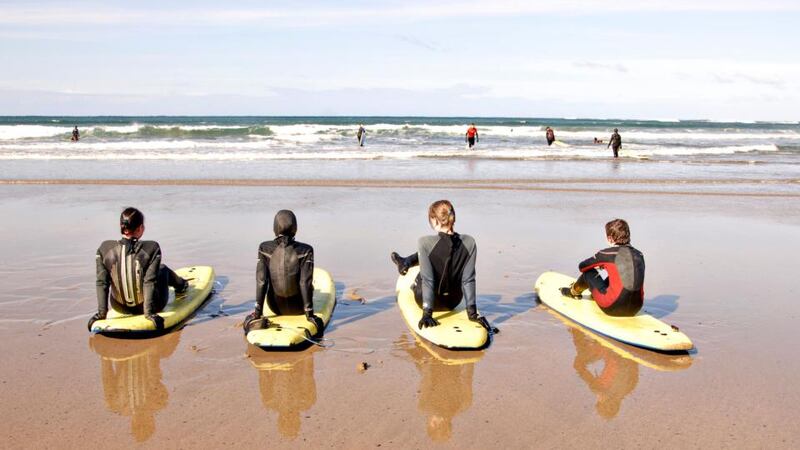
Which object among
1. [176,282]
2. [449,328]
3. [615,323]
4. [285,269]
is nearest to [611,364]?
[615,323]

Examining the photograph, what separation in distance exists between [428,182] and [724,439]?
1492 cm

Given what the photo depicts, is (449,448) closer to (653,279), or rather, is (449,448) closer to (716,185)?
(653,279)

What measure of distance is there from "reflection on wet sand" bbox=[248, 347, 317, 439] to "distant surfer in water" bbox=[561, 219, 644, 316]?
8.96 feet

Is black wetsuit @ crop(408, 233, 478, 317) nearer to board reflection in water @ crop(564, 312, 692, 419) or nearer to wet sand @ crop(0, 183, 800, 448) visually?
wet sand @ crop(0, 183, 800, 448)

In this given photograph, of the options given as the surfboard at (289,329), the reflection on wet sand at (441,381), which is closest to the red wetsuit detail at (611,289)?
the reflection on wet sand at (441,381)

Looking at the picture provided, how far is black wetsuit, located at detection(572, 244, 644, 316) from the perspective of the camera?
244 inches

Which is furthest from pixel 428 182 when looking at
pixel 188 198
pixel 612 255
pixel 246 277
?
pixel 612 255

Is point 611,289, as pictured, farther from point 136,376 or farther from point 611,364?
point 136,376

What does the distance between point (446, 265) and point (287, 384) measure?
1.83 metres

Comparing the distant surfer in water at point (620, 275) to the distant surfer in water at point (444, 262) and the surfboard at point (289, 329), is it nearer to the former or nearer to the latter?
the distant surfer in water at point (444, 262)

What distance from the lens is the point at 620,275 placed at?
6.24m

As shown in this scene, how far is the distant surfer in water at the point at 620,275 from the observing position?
20.3 ft

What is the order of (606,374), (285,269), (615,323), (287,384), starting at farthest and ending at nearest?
(615,323), (285,269), (606,374), (287,384)

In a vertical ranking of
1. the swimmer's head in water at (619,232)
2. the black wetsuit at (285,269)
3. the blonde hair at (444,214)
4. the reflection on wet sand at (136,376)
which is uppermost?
the blonde hair at (444,214)
